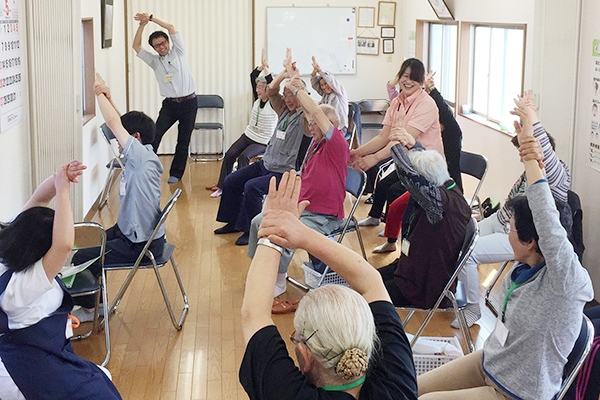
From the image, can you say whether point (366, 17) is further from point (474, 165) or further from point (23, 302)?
point (23, 302)

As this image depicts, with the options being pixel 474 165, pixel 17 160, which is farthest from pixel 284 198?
pixel 474 165

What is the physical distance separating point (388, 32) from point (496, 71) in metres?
3.50

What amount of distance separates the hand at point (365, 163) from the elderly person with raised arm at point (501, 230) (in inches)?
→ 33.8

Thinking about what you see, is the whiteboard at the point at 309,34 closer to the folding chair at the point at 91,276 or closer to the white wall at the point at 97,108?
the white wall at the point at 97,108

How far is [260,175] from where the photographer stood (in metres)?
6.72

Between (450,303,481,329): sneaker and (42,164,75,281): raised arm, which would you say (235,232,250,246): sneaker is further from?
(42,164,75,281): raised arm

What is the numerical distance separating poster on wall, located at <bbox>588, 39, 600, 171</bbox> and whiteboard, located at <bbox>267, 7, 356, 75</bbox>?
609 cm

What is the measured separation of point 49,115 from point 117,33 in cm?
494

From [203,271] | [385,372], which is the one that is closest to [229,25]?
[203,271]

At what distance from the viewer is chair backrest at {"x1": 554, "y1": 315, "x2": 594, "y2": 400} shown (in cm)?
269

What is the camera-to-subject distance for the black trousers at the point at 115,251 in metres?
4.49

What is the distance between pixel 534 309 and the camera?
2.69m

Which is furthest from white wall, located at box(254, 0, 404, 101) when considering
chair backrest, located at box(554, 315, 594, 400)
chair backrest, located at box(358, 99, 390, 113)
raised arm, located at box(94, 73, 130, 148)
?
chair backrest, located at box(554, 315, 594, 400)

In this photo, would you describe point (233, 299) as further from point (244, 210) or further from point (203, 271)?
point (244, 210)
